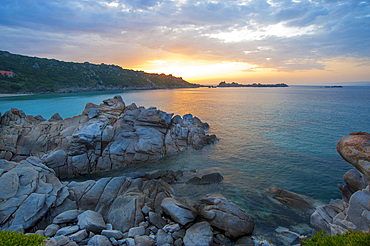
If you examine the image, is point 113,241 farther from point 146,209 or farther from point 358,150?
point 358,150

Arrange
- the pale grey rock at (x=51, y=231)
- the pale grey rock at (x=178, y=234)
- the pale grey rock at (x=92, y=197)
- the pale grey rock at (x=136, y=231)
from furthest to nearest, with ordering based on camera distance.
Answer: the pale grey rock at (x=92, y=197)
the pale grey rock at (x=178, y=234)
the pale grey rock at (x=136, y=231)
the pale grey rock at (x=51, y=231)

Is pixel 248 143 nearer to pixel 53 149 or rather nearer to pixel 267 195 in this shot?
pixel 267 195

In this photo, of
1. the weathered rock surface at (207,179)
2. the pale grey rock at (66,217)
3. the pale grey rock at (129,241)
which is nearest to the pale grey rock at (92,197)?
the pale grey rock at (66,217)

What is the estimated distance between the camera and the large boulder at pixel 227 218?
14859mm

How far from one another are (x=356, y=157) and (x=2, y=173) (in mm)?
26360

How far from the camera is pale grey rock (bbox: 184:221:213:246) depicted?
13340 millimetres

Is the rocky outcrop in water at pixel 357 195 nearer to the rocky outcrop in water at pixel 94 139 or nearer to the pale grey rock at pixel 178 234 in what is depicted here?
the pale grey rock at pixel 178 234

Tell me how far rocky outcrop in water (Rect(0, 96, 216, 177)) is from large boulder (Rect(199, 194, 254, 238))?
18.1m

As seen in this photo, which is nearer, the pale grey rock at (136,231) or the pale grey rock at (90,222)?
the pale grey rock at (90,222)

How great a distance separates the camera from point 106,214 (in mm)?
16719

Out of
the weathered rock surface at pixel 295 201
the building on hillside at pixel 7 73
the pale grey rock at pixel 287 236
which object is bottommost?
the pale grey rock at pixel 287 236

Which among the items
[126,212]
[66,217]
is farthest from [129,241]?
[66,217]

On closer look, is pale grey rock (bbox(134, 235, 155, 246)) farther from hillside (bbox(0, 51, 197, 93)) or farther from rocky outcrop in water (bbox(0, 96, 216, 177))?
hillside (bbox(0, 51, 197, 93))

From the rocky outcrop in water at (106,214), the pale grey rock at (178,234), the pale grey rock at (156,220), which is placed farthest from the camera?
the pale grey rock at (156,220)
